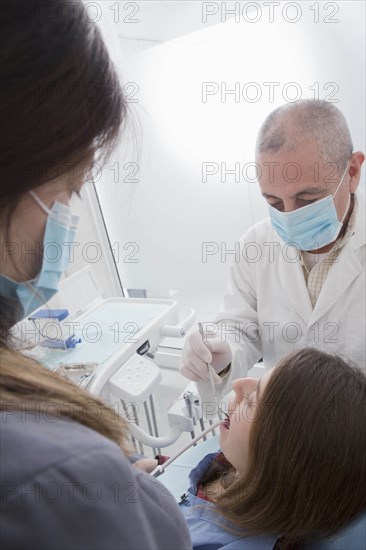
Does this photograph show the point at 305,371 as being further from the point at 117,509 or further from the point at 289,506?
the point at 117,509

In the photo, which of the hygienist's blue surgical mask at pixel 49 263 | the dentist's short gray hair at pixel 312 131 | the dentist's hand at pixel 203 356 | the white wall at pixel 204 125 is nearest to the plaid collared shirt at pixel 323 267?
the dentist's short gray hair at pixel 312 131

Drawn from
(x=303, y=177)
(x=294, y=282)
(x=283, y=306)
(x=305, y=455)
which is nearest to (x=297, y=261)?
(x=294, y=282)

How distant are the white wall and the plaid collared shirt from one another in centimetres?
52

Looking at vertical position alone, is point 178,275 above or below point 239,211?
below

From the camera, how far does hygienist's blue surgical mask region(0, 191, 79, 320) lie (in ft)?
1.95

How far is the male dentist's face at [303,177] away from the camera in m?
1.36

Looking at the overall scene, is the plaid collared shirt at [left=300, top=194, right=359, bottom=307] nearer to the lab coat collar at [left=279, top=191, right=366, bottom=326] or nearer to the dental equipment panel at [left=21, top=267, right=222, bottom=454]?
the lab coat collar at [left=279, top=191, right=366, bottom=326]

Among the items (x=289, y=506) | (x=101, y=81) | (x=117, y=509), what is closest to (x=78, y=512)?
(x=117, y=509)

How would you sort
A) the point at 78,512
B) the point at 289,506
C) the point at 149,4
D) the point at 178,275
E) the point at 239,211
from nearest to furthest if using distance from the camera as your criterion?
the point at 78,512 < the point at 289,506 < the point at 149,4 < the point at 239,211 < the point at 178,275

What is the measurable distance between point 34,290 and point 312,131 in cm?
109

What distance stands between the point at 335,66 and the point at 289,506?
1.68m

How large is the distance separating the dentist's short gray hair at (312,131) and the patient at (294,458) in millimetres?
662

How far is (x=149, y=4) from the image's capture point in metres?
2.05

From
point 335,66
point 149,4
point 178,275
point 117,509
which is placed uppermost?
point 149,4
